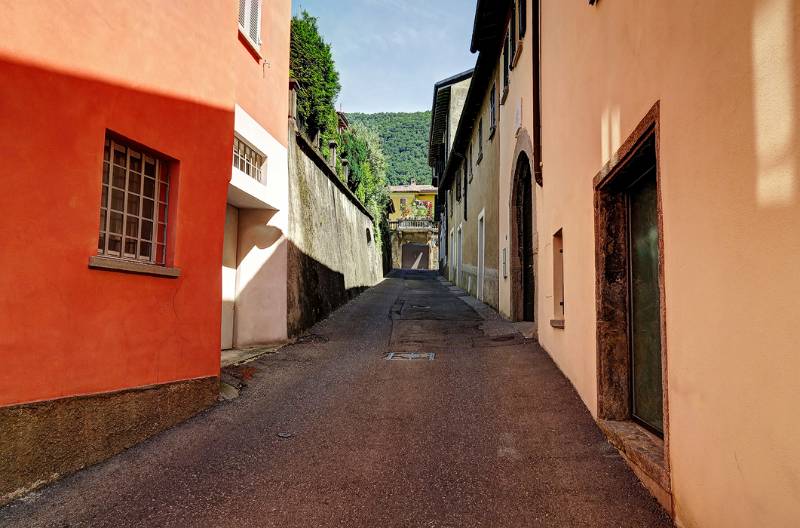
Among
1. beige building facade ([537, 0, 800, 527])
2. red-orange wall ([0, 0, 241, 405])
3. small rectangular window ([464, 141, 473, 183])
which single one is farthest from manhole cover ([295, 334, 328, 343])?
small rectangular window ([464, 141, 473, 183])

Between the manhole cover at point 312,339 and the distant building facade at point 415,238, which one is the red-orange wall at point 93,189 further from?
the distant building facade at point 415,238

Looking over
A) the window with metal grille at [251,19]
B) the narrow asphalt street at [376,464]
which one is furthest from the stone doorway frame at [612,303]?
the window with metal grille at [251,19]

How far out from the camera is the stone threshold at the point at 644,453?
3.10 metres

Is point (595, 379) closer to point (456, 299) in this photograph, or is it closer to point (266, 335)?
point (266, 335)

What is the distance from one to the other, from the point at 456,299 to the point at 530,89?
348 inches

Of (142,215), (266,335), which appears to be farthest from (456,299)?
(142,215)

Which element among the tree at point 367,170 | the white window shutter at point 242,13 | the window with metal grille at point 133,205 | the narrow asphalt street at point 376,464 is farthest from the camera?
the tree at point 367,170

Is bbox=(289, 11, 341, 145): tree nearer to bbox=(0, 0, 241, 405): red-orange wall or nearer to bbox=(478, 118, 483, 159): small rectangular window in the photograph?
bbox=(478, 118, 483, 159): small rectangular window

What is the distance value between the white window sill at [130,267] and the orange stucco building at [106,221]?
12 millimetres

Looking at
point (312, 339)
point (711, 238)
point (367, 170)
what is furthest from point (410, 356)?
point (367, 170)

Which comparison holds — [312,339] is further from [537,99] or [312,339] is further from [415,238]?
[415,238]

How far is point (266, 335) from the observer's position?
928 cm

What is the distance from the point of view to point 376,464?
4.06 meters

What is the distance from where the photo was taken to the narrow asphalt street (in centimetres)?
327
